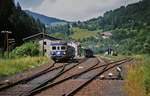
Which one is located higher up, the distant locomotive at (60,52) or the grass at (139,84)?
the distant locomotive at (60,52)

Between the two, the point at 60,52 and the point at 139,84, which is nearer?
the point at 139,84

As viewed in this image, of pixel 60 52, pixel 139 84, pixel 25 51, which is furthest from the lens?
pixel 25 51

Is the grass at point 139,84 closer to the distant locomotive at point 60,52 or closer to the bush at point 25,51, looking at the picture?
the distant locomotive at point 60,52

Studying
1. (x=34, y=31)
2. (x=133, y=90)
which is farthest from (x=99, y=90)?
(x=34, y=31)

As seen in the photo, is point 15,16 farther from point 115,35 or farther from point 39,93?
point 39,93

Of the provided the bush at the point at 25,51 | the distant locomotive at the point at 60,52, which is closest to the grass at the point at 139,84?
the distant locomotive at the point at 60,52

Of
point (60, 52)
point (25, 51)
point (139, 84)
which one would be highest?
point (25, 51)

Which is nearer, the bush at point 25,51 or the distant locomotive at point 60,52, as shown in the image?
the distant locomotive at point 60,52

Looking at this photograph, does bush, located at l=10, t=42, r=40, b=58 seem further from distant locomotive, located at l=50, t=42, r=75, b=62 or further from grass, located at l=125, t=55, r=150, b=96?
grass, located at l=125, t=55, r=150, b=96

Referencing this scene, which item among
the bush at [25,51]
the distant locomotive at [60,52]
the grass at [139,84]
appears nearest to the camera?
the grass at [139,84]

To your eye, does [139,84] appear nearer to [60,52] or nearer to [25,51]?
[60,52]

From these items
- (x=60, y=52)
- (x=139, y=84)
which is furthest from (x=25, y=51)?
(x=139, y=84)

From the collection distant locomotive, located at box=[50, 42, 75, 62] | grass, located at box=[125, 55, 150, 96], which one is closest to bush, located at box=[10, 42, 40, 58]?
distant locomotive, located at box=[50, 42, 75, 62]

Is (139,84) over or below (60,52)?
below
